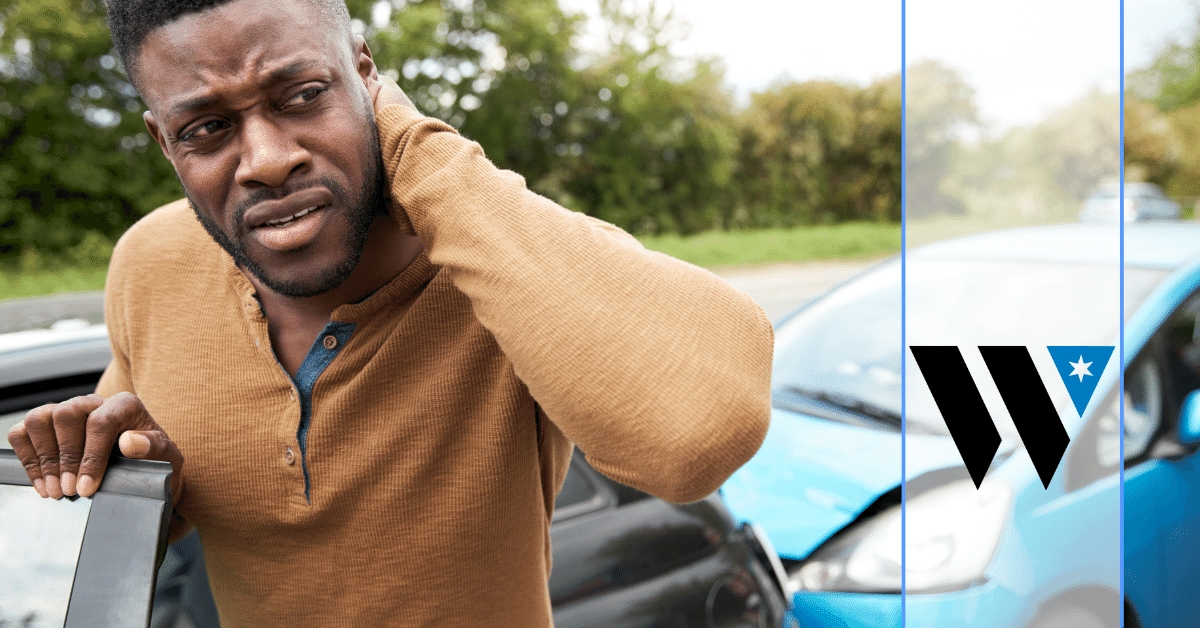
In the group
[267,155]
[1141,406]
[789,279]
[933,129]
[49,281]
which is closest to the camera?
[267,155]

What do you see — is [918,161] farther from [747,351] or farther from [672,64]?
[672,64]

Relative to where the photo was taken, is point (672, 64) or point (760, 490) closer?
point (760, 490)

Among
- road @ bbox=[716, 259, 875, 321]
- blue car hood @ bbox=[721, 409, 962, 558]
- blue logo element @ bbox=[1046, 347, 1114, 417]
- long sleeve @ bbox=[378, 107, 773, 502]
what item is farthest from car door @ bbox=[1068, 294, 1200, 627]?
road @ bbox=[716, 259, 875, 321]

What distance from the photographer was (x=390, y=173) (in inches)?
49.6

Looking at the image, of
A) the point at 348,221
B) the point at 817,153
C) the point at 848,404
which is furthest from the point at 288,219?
the point at 817,153

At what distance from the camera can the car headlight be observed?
8.11 ft

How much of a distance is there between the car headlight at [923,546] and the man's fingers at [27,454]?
6.99 feet

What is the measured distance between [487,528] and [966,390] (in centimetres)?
120

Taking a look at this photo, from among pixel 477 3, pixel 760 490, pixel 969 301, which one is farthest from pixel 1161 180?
pixel 477 3

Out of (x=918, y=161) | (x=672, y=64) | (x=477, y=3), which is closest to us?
(x=918, y=161)

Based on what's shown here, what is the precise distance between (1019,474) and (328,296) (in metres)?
2.07

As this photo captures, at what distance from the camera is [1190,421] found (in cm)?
261

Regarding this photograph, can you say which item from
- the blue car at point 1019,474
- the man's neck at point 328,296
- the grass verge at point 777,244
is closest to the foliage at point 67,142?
the grass verge at point 777,244

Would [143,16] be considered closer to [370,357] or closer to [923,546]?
[370,357]
